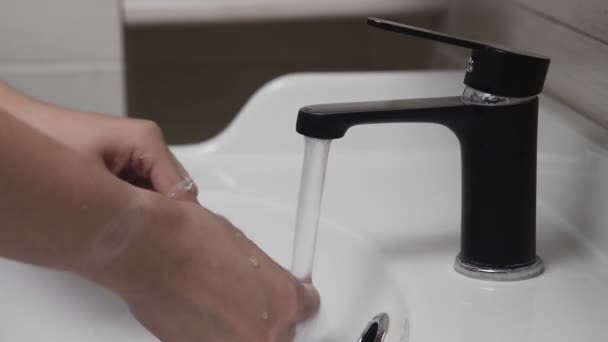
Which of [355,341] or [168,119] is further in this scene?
[168,119]

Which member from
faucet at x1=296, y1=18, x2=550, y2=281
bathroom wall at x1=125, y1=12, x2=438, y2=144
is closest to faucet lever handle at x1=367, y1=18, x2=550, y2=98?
faucet at x1=296, y1=18, x2=550, y2=281

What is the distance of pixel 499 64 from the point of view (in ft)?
1.28

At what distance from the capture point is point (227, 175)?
1.93ft

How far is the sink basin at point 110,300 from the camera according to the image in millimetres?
471

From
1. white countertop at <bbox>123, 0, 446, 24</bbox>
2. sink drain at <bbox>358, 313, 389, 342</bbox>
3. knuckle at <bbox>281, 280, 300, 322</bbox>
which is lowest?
sink drain at <bbox>358, 313, 389, 342</bbox>

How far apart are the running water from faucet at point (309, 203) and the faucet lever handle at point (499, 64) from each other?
7 centimetres

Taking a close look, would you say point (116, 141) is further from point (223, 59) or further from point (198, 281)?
point (223, 59)

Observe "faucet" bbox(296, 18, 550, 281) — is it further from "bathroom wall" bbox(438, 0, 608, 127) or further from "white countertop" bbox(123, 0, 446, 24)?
"white countertop" bbox(123, 0, 446, 24)

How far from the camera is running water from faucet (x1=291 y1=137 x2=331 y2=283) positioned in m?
0.41

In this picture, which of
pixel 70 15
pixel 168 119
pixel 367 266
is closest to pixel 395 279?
pixel 367 266

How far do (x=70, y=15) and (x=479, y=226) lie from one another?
461 mm

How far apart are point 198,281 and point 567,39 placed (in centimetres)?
29

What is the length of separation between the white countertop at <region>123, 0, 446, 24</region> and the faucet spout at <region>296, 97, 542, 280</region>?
0.35 m

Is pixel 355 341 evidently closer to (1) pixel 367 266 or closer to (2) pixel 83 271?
(1) pixel 367 266
